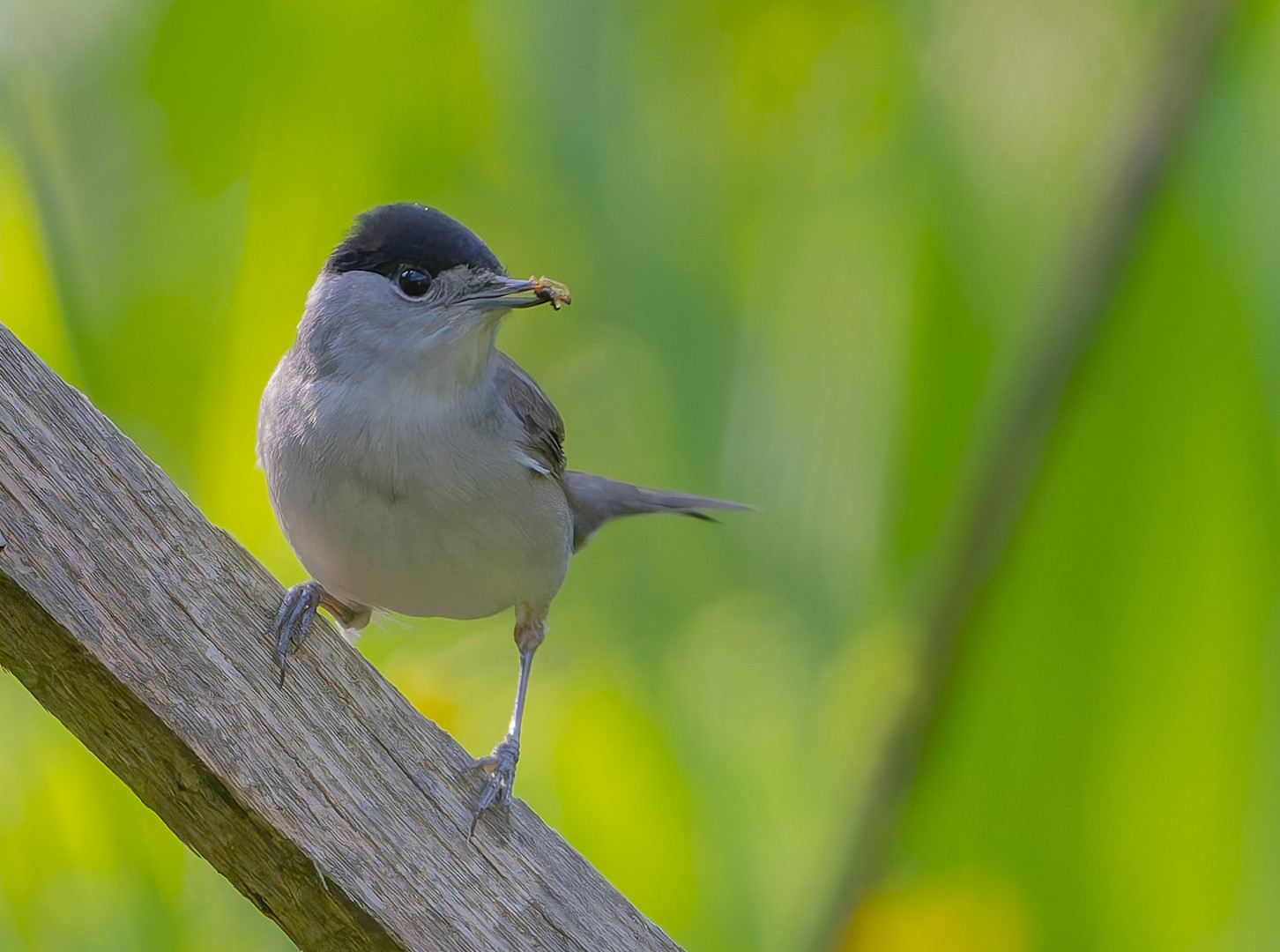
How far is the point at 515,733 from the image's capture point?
194 centimetres

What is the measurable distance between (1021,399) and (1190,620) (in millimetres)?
449

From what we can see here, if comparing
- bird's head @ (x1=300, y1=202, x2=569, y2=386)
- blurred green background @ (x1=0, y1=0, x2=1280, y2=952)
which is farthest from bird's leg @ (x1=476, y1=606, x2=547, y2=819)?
bird's head @ (x1=300, y1=202, x2=569, y2=386)

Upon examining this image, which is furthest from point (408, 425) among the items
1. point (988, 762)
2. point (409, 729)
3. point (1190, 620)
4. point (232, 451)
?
point (1190, 620)

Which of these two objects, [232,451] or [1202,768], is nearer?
[1202,768]

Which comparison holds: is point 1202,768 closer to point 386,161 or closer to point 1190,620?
point 1190,620

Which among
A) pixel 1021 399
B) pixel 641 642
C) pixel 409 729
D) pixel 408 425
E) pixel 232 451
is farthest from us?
pixel 641 642

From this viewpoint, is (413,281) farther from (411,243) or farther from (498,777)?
(498,777)

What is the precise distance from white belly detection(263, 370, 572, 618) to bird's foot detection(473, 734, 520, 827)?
32cm

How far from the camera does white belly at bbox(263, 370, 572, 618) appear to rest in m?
1.81

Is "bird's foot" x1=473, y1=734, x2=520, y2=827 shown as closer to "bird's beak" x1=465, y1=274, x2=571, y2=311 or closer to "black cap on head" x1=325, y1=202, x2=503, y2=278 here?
"bird's beak" x1=465, y1=274, x2=571, y2=311

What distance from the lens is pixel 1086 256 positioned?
2.00 metres

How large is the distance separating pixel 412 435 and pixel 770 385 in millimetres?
713

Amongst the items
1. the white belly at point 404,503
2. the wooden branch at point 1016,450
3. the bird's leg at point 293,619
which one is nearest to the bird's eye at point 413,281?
the white belly at point 404,503

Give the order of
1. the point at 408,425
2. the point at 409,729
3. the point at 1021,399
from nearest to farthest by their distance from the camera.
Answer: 1. the point at 409,729
2. the point at 408,425
3. the point at 1021,399
